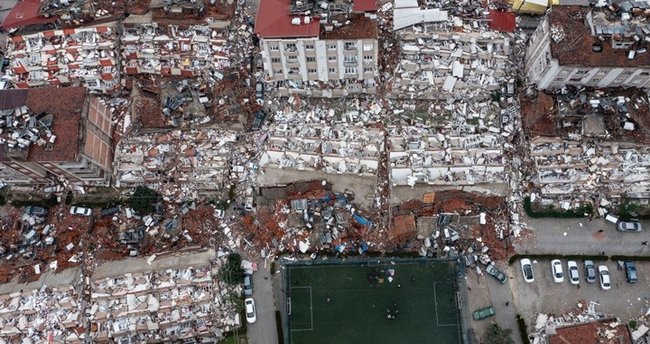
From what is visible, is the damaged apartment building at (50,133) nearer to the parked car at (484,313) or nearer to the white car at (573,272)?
the parked car at (484,313)

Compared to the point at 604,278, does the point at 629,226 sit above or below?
above

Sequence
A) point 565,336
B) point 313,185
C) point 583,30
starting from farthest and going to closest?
Answer: 1. point 313,185
2. point 583,30
3. point 565,336

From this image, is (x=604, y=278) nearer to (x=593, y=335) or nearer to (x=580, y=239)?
(x=580, y=239)

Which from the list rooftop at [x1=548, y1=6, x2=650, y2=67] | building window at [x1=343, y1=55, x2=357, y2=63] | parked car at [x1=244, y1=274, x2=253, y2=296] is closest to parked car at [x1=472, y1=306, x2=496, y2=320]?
parked car at [x1=244, y1=274, x2=253, y2=296]

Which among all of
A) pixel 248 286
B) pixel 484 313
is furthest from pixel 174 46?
pixel 484 313

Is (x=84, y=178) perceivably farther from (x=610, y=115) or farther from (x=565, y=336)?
(x=610, y=115)

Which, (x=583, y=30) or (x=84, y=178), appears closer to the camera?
(x=583, y=30)

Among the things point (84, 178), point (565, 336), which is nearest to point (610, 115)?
point (565, 336)

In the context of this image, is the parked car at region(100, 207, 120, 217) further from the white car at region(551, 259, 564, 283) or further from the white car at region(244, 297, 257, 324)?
the white car at region(551, 259, 564, 283)
